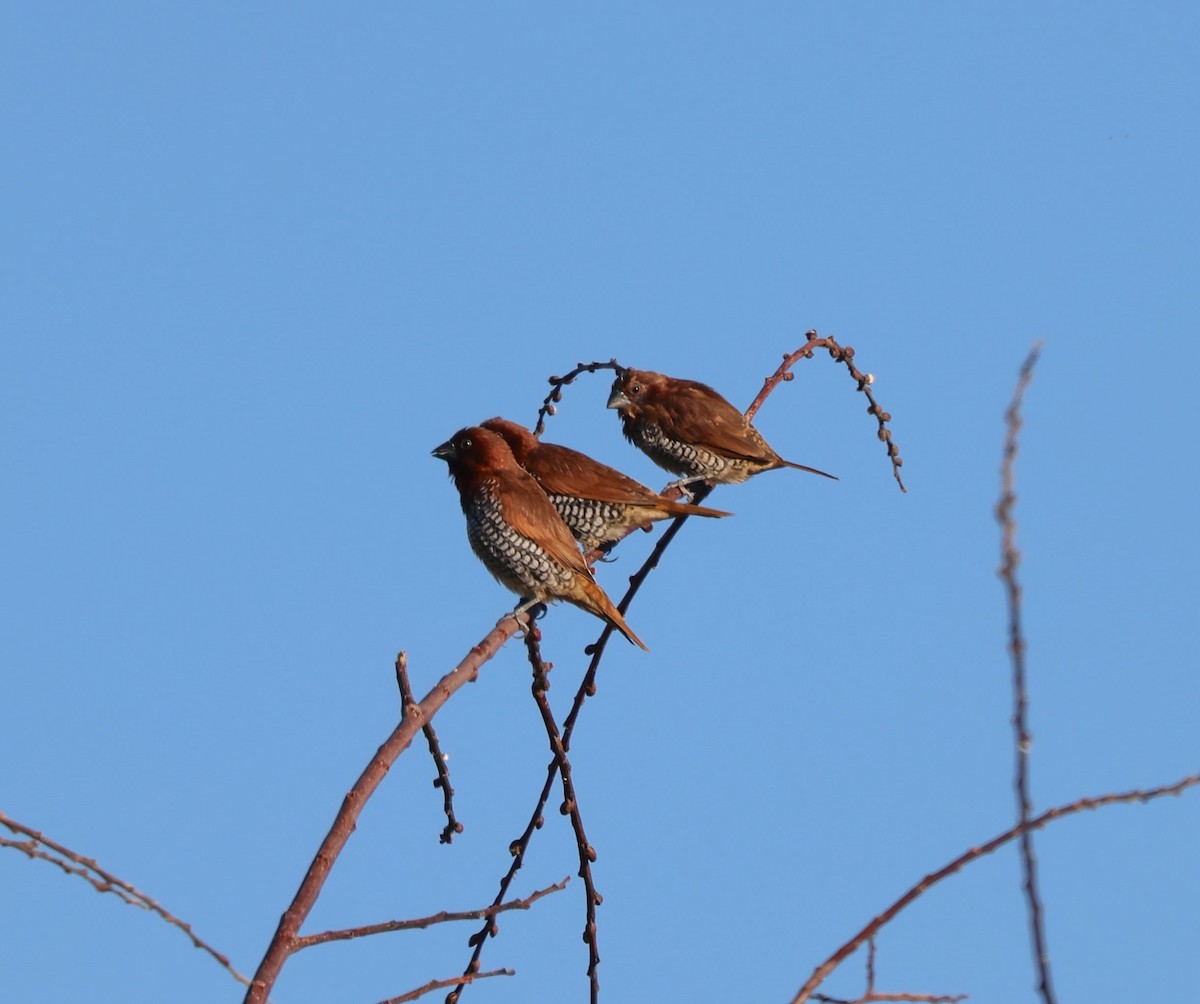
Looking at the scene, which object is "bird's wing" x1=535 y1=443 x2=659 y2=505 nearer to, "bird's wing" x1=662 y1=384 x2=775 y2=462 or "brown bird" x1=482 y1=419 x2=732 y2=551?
"brown bird" x1=482 y1=419 x2=732 y2=551

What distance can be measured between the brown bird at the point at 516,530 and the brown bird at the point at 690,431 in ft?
7.48

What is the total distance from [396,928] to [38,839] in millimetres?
621

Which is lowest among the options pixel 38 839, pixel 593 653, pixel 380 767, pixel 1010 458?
pixel 1010 458

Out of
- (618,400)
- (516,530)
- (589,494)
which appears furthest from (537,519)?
(618,400)

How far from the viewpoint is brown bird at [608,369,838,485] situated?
33.7 feet

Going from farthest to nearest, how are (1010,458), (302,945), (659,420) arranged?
(659,420), (302,945), (1010,458)

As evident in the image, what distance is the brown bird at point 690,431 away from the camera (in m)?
10.3

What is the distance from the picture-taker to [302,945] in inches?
106

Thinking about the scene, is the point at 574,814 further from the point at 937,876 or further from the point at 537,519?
the point at 537,519

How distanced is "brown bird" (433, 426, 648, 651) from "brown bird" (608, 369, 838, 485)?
2280 mm

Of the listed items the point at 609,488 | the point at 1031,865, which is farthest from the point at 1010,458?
the point at 609,488

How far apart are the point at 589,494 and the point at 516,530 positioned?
646 mm

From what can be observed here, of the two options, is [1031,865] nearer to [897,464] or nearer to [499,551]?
[897,464]

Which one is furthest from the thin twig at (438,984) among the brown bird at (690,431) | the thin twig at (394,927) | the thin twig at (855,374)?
the brown bird at (690,431)
